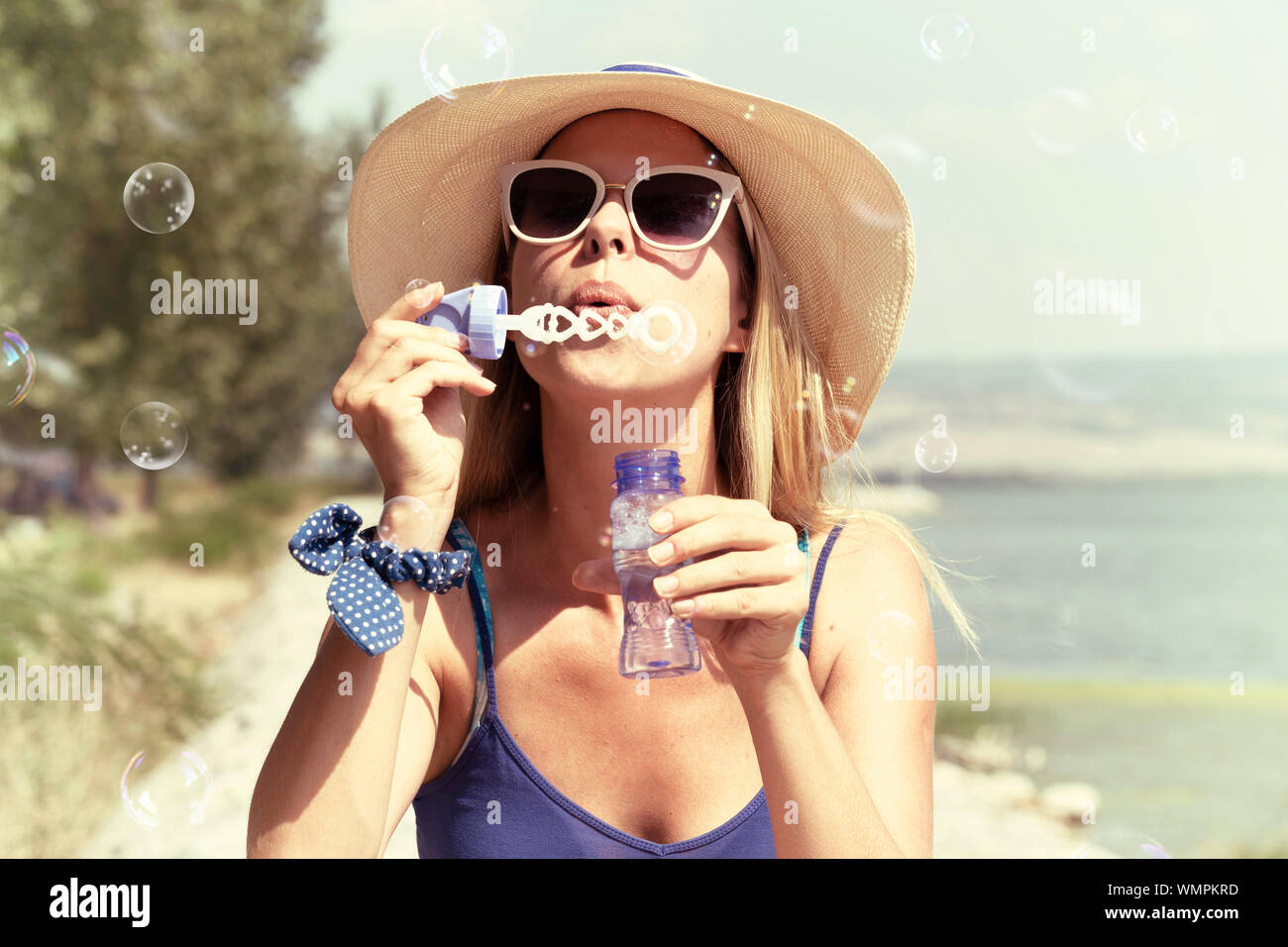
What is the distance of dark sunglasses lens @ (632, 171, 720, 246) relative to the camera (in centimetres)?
201

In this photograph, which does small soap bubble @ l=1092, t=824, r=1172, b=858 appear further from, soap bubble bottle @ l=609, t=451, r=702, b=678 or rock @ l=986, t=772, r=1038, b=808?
soap bubble bottle @ l=609, t=451, r=702, b=678

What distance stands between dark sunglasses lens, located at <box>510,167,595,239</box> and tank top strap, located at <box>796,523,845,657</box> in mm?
721

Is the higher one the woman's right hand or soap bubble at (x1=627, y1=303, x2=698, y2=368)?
soap bubble at (x1=627, y1=303, x2=698, y2=368)

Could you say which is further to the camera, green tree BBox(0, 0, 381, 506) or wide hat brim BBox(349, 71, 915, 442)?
green tree BBox(0, 0, 381, 506)

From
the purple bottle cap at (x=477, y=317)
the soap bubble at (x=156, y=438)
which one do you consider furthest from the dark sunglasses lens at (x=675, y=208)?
the soap bubble at (x=156, y=438)

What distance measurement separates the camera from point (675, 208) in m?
2.04

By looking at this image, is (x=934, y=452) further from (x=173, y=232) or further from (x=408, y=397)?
(x=173, y=232)

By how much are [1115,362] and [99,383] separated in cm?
3802

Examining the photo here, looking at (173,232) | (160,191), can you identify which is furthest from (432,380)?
(173,232)

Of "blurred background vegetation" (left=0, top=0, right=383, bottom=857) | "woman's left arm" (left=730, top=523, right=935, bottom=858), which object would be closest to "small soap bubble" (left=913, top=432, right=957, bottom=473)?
"woman's left arm" (left=730, top=523, right=935, bottom=858)

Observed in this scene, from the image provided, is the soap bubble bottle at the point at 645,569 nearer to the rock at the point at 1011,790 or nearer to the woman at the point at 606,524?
the woman at the point at 606,524

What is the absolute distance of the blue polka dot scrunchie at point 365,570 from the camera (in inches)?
64.6
